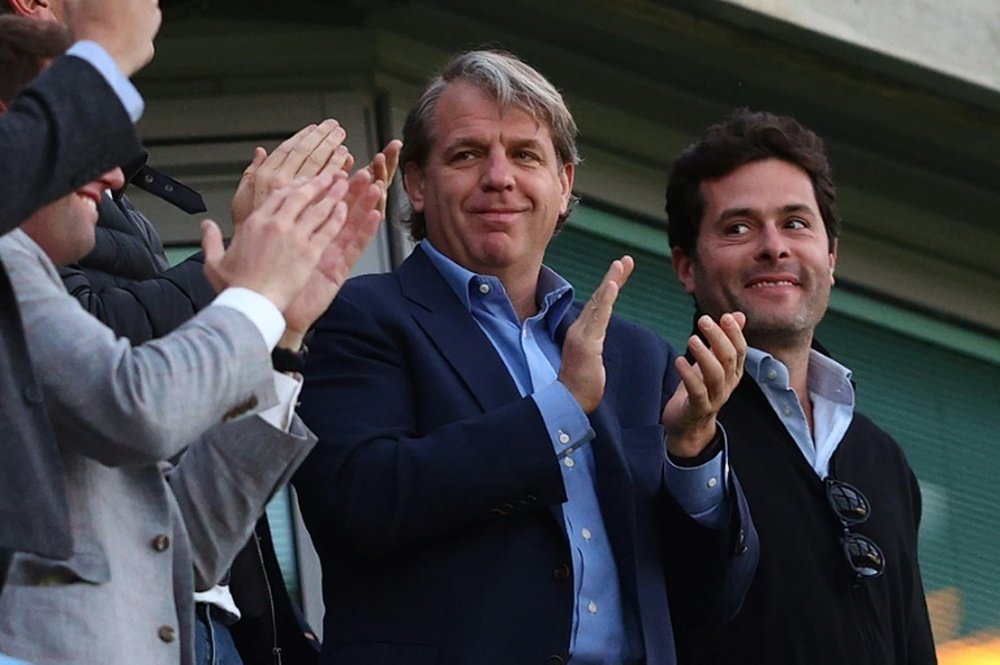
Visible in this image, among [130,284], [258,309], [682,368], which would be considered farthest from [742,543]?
[258,309]

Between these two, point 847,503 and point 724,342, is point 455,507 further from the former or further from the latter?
point 847,503

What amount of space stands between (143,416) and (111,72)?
0.47 metres

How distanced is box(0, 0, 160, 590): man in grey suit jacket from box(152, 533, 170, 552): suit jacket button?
11.1 inches

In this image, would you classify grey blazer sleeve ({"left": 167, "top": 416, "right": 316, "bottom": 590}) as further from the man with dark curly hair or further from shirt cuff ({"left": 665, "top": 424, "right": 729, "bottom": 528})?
the man with dark curly hair

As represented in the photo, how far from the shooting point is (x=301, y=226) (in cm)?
351

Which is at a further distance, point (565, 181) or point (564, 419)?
point (565, 181)

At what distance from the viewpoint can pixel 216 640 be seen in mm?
3979

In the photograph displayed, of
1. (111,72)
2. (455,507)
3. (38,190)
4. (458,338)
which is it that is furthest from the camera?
(458,338)

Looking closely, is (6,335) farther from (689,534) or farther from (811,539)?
(811,539)

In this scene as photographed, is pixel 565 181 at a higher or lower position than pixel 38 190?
higher

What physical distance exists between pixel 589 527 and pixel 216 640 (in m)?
0.70

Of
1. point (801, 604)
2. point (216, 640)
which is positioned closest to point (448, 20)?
point (801, 604)

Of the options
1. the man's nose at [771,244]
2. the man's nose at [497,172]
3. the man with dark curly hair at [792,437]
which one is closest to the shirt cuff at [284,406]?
the man's nose at [497,172]

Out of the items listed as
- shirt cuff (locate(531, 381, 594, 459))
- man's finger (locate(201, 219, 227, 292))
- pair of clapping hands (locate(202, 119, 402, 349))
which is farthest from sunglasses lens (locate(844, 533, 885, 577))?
man's finger (locate(201, 219, 227, 292))
